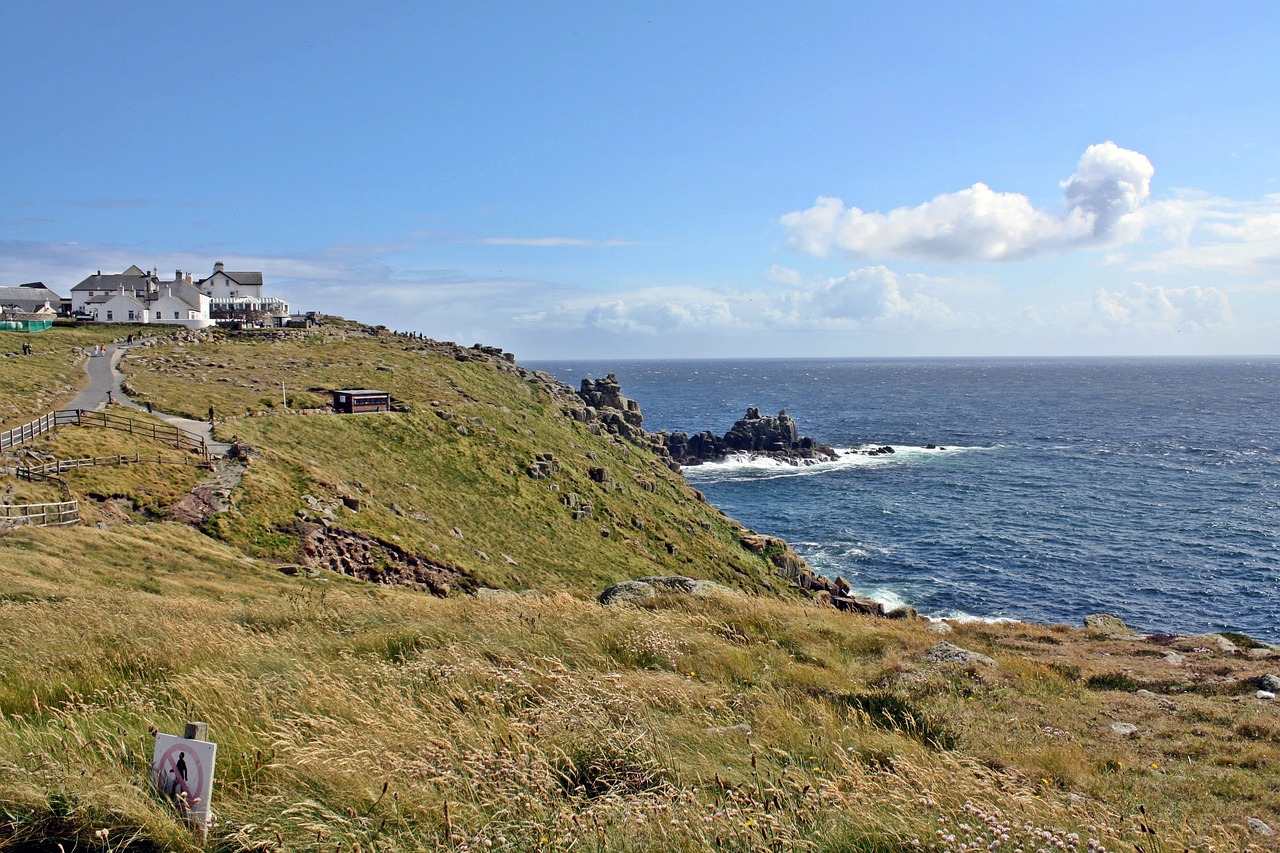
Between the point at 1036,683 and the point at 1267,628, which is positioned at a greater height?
the point at 1036,683

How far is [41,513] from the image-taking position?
25.1 metres

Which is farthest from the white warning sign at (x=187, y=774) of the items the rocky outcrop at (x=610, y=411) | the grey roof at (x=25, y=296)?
the grey roof at (x=25, y=296)

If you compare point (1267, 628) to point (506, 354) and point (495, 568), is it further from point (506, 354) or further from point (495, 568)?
point (506, 354)

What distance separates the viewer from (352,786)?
6145mm

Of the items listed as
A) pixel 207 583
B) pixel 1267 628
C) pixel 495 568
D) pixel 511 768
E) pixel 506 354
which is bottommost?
pixel 1267 628

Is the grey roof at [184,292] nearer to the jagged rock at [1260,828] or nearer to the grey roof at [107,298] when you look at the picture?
the grey roof at [107,298]

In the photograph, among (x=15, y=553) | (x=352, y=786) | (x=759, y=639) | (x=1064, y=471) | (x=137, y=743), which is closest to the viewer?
(x=352, y=786)

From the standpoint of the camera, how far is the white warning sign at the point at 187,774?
5445 millimetres

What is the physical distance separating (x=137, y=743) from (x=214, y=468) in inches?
1215

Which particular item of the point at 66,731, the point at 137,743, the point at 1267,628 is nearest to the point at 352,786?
the point at 137,743

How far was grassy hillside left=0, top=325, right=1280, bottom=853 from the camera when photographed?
19.0 feet

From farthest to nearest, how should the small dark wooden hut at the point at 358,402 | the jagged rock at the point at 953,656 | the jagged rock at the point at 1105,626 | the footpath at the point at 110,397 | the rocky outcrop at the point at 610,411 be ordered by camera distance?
1. the rocky outcrop at the point at 610,411
2. the small dark wooden hut at the point at 358,402
3. the footpath at the point at 110,397
4. the jagged rock at the point at 1105,626
5. the jagged rock at the point at 953,656

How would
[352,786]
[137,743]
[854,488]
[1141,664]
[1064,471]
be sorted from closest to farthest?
1. [352,786]
2. [137,743]
3. [1141,664]
4. [854,488]
5. [1064,471]

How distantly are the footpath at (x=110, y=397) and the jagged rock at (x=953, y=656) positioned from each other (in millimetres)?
34323
